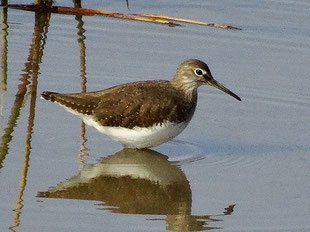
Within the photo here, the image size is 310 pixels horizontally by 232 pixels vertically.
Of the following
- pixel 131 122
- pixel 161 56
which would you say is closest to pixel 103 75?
pixel 161 56

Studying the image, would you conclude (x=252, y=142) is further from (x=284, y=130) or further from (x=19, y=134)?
(x=19, y=134)

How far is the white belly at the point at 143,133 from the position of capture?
1163 centimetres

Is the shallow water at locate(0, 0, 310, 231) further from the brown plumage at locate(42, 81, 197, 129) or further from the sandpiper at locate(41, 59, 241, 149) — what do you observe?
the brown plumage at locate(42, 81, 197, 129)

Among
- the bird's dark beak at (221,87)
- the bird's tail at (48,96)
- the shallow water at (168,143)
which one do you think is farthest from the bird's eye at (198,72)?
the bird's tail at (48,96)

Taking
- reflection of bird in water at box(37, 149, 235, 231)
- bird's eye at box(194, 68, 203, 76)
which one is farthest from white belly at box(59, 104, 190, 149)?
bird's eye at box(194, 68, 203, 76)

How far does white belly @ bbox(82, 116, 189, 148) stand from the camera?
11633 millimetres

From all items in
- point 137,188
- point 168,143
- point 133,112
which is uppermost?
point 133,112

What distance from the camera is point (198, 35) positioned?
15117 millimetres

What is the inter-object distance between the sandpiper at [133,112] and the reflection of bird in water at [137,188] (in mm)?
242

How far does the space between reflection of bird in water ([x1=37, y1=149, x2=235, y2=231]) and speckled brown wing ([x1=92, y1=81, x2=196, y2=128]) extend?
382mm

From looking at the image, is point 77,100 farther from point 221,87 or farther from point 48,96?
point 221,87

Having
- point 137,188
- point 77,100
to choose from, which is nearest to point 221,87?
point 77,100

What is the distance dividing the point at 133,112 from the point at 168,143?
0.71 m

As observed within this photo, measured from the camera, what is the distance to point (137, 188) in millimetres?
10711
